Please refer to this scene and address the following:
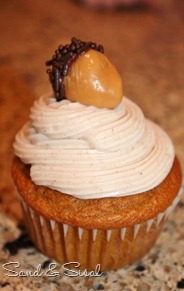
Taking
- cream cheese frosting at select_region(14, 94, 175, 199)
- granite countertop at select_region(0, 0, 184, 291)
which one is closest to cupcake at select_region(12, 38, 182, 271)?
cream cheese frosting at select_region(14, 94, 175, 199)

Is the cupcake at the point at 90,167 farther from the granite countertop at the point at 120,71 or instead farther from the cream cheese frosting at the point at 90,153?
the granite countertop at the point at 120,71

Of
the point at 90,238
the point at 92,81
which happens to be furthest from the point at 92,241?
the point at 92,81

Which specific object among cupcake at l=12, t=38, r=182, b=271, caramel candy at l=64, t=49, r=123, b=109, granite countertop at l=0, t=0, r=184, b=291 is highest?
caramel candy at l=64, t=49, r=123, b=109

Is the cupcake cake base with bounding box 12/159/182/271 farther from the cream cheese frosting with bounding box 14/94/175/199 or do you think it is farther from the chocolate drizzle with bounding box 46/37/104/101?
→ the chocolate drizzle with bounding box 46/37/104/101

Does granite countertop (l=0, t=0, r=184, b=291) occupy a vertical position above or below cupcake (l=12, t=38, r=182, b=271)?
below

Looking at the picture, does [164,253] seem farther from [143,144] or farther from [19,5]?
[19,5]

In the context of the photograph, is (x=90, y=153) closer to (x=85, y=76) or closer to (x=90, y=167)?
(x=90, y=167)

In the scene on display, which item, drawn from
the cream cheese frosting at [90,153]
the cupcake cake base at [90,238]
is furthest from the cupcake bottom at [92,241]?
the cream cheese frosting at [90,153]

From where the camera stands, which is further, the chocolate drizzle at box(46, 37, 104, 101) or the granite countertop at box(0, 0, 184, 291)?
the granite countertop at box(0, 0, 184, 291)
